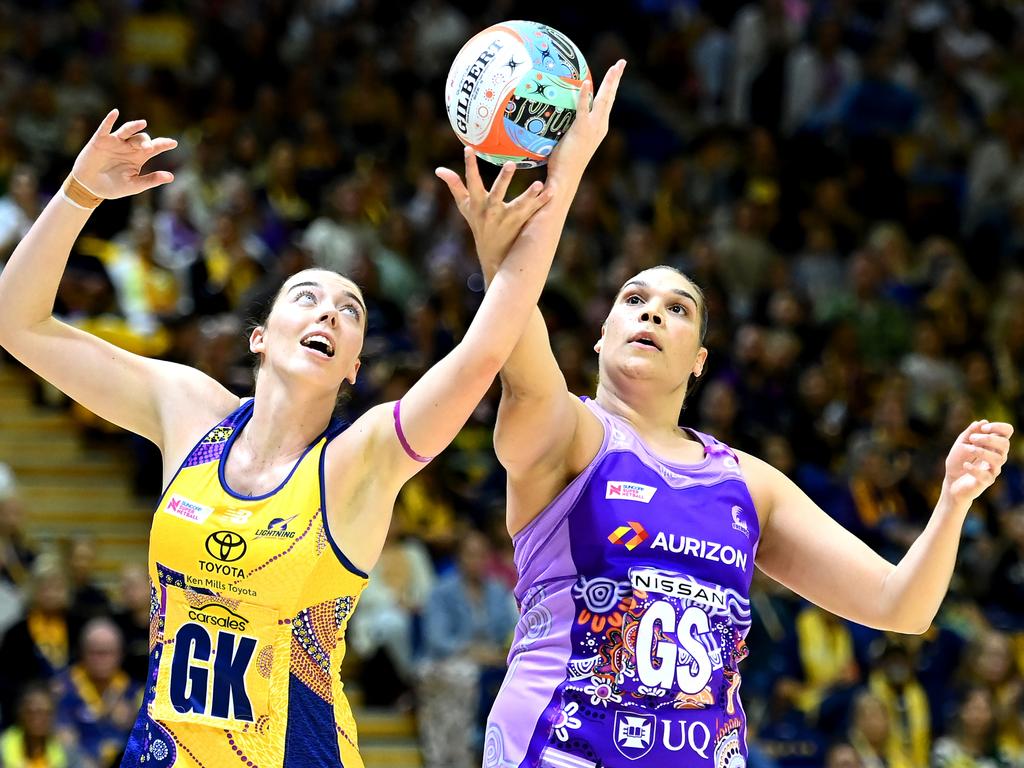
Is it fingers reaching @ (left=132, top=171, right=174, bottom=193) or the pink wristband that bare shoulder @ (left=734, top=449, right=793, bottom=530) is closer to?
the pink wristband

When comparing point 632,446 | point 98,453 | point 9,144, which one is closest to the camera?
point 632,446

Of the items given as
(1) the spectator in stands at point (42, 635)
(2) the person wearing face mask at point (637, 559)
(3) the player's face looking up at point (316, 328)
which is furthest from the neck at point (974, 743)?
(3) the player's face looking up at point (316, 328)

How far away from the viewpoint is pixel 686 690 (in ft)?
13.5

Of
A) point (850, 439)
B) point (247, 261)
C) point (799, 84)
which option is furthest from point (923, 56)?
point (247, 261)

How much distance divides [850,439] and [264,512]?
26.9ft

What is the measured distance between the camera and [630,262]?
471 inches

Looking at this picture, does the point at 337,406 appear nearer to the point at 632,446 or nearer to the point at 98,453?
the point at 632,446

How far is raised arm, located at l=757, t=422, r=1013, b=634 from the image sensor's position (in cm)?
426

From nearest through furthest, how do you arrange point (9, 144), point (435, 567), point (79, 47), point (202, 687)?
1. point (202, 687)
2. point (435, 567)
3. point (9, 144)
4. point (79, 47)

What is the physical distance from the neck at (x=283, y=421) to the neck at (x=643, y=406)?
821 millimetres

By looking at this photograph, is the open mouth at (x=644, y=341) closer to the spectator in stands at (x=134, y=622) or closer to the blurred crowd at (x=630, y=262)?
the blurred crowd at (x=630, y=262)

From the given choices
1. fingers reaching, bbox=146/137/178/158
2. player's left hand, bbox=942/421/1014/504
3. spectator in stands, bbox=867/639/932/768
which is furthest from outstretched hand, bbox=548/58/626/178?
spectator in stands, bbox=867/639/932/768

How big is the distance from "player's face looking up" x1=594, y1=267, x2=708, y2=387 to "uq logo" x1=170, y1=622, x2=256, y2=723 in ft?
4.36

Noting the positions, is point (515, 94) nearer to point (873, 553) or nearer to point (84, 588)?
point (873, 553)
